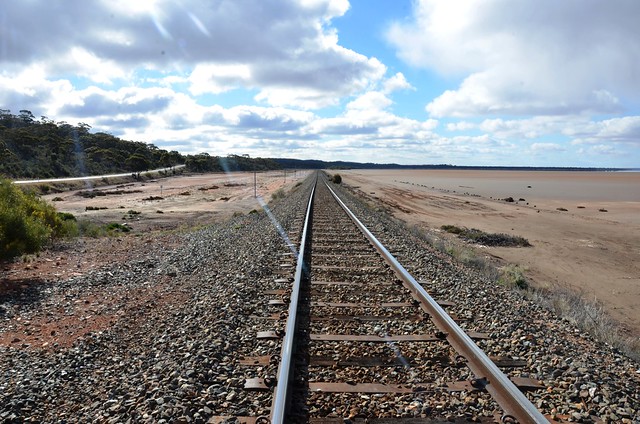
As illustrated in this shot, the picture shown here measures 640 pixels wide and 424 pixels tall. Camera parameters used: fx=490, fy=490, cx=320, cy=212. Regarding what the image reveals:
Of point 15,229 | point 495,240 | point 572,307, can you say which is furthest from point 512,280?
point 15,229

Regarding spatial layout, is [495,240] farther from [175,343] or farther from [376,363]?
[175,343]

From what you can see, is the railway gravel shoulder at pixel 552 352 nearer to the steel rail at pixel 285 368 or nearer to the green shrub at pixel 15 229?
the steel rail at pixel 285 368

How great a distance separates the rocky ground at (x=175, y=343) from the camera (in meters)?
3.92

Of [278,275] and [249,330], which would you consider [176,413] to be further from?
[278,275]

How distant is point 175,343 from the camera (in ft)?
16.9

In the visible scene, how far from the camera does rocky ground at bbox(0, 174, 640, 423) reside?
3916mm

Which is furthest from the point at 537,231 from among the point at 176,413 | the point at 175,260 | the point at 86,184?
Result: the point at 86,184

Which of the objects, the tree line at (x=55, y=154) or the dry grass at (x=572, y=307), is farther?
the tree line at (x=55, y=154)

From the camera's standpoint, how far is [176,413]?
A: 3678 millimetres

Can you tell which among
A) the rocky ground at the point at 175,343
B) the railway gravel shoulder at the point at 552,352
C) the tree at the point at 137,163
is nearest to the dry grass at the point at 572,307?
the railway gravel shoulder at the point at 552,352

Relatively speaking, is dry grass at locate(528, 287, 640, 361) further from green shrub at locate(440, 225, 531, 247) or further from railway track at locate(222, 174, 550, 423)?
green shrub at locate(440, 225, 531, 247)

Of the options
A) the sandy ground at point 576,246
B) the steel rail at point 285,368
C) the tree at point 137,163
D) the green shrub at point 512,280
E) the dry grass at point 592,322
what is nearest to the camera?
the steel rail at point 285,368

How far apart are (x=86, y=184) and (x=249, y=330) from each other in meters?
54.5

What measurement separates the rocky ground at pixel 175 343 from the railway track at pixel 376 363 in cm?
30
